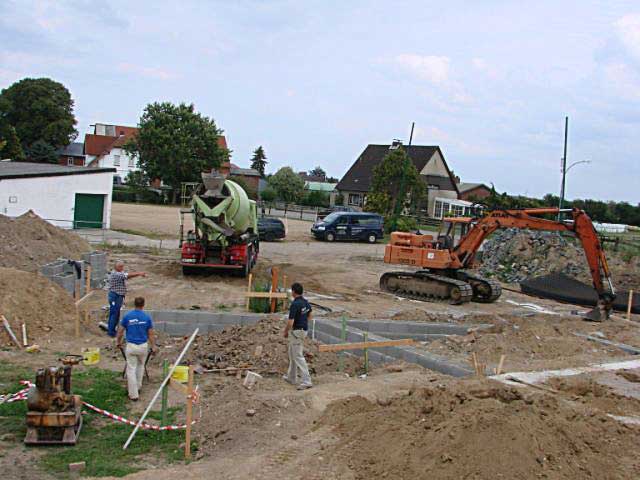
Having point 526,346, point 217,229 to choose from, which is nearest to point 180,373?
point 526,346

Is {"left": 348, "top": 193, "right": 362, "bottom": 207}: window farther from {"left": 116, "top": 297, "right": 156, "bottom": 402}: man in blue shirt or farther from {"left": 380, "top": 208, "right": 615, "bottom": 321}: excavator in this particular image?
{"left": 116, "top": 297, "right": 156, "bottom": 402}: man in blue shirt

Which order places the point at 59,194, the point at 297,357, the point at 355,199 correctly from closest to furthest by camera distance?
the point at 297,357, the point at 59,194, the point at 355,199

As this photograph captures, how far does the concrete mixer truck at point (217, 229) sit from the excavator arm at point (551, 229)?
6.54 m

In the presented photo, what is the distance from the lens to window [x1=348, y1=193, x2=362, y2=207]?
224 ft

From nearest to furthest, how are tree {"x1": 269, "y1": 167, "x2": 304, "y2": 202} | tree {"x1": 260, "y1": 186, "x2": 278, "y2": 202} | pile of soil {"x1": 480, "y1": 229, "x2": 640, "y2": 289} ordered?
pile of soil {"x1": 480, "y1": 229, "x2": 640, "y2": 289} < tree {"x1": 260, "y1": 186, "x2": 278, "y2": 202} < tree {"x1": 269, "y1": 167, "x2": 304, "y2": 202}

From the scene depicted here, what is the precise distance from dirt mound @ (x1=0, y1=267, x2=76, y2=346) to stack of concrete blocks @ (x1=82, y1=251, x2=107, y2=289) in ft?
15.0

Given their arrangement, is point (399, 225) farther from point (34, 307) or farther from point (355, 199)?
point (34, 307)

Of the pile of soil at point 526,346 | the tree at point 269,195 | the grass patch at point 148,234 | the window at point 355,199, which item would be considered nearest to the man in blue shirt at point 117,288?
the pile of soil at point 526,346

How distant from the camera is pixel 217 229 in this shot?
68.6 feet

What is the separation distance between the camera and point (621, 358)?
541 inches

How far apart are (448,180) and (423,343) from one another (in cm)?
5377

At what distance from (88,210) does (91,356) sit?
25.3 m

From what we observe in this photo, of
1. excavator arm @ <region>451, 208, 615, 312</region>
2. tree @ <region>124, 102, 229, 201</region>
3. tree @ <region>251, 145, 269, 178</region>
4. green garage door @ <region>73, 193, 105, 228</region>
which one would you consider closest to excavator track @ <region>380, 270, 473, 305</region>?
excavator arm @ <region>451, 208, 615, 312</region>

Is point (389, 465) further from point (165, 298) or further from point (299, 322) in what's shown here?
point (165, 298)
